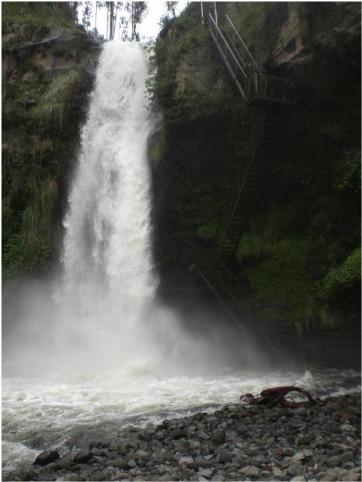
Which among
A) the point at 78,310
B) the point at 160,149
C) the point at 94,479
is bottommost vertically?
the point at 94,479

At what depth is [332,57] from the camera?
31.1 ft

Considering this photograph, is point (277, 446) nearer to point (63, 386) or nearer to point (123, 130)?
point (63, 386)

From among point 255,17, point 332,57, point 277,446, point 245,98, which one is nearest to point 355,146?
point 332,57

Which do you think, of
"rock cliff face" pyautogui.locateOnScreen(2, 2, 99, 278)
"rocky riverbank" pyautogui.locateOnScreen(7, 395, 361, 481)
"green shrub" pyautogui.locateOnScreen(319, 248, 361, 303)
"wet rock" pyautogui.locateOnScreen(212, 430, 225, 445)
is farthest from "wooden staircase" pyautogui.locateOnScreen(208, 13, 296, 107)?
"wet rock" pyautogui.locateOnScreen(212, 430, 225, 445)

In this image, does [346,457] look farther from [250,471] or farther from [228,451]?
[228,451]

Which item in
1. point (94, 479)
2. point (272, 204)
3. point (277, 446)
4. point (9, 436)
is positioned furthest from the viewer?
point (272, 204)

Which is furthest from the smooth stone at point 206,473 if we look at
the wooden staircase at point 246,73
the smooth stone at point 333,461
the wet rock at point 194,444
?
the wooden staircase at point 246,73

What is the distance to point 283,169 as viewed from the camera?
35.7 feet

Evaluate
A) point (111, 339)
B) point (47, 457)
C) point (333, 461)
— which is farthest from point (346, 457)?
point (111, 339)

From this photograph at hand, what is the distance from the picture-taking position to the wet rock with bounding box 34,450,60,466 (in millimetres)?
4727

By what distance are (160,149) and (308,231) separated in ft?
16.9

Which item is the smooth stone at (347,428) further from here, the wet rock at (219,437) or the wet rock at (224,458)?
the wet rock at (224,458)

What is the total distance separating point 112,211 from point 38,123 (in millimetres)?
5619

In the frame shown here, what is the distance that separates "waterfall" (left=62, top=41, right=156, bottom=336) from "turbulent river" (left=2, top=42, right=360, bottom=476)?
0.11ft
